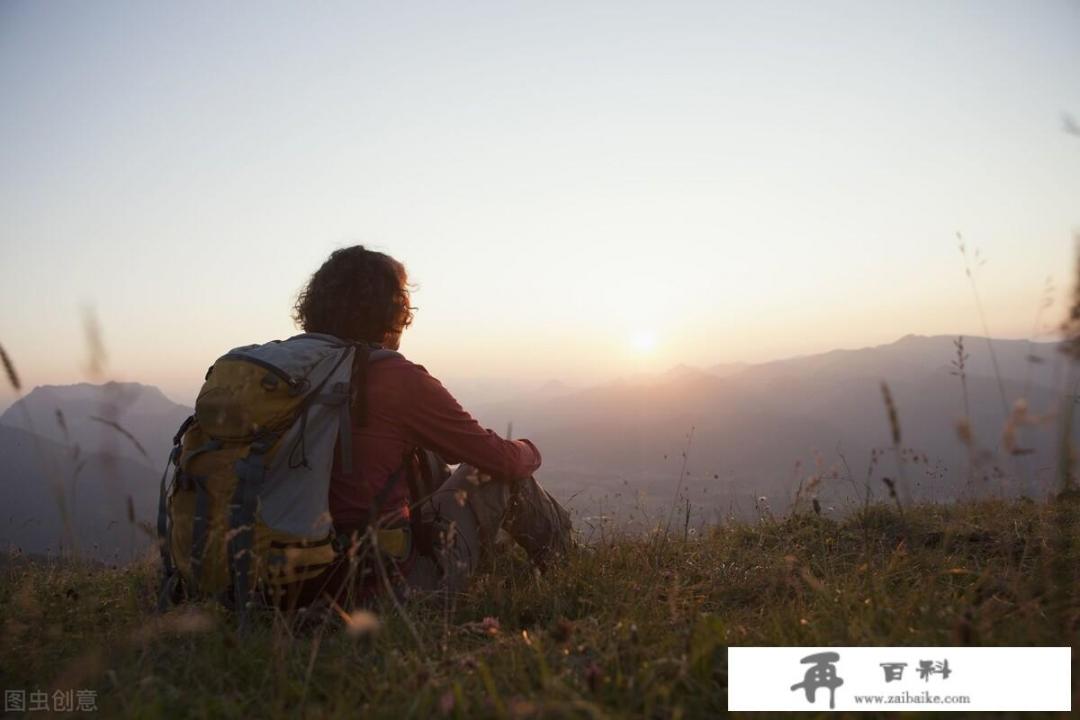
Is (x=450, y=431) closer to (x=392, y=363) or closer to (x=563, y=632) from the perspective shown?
(x=392, y=363)

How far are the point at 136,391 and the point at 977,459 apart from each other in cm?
326

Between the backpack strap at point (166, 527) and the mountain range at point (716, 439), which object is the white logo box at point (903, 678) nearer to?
the mountain range at point (716, 439)

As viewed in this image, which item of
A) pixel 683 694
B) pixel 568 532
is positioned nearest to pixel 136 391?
pixel 683 694

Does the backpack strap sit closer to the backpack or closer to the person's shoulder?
the backpack

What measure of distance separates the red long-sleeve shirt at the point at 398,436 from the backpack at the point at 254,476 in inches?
7.0

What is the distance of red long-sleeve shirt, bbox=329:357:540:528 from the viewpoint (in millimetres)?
3609

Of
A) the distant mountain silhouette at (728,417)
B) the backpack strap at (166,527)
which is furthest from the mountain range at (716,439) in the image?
the distant mountain silhouette at (728,417)

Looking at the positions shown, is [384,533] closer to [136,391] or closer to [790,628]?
[136,391]

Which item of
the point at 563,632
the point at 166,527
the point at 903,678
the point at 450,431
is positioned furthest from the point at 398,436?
the point at 903,678

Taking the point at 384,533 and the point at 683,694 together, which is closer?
the point at 683,694

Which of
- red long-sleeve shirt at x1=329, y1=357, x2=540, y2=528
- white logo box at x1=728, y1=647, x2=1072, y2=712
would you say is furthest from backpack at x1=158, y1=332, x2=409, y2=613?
white logo box at x1=728, y1=647, x2=1072, y2=712

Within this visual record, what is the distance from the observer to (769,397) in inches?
4692

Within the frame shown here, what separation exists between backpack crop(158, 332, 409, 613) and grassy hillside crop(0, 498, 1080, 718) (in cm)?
25

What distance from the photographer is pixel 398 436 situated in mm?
3770
